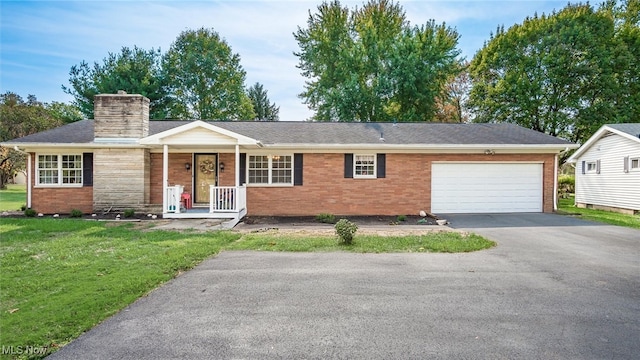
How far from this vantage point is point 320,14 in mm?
29562

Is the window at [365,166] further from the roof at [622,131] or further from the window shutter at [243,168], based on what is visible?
the roof at [622,131]

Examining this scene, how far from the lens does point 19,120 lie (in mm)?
31500

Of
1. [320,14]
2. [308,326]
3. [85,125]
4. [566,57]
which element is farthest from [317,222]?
[320,14]

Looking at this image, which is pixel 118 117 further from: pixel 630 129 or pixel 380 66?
pixel 630 129

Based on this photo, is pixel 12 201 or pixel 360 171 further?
pixel 12 201

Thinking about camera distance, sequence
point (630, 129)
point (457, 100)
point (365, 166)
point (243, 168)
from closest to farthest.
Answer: point (243, 168) → point (365, 166) → point (630, 129) → point (457, 100)

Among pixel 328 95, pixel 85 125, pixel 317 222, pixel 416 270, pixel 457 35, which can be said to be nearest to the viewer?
pixel 416 270

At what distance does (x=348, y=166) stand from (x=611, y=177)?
12.5 metres

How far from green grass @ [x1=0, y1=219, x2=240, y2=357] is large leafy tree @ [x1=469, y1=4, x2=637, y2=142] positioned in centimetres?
2269

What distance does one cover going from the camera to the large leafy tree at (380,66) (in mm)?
24359

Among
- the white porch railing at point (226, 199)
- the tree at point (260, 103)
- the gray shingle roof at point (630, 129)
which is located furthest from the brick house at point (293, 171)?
the tree at point (260, 103)

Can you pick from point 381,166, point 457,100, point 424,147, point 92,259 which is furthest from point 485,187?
point 457,100

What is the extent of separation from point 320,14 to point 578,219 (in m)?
24.9

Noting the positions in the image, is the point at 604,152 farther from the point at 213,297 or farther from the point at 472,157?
the point at 213,297
